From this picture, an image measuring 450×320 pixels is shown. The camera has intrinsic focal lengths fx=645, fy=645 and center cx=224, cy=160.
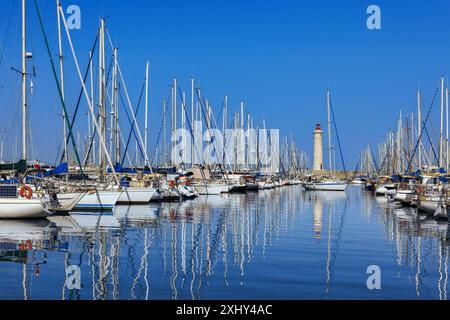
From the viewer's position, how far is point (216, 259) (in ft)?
65.0

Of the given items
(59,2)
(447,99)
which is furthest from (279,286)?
(447,99)

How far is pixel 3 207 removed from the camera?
3094 centimetres

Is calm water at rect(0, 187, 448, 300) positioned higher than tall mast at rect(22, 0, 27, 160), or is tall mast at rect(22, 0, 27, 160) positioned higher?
tall mast at rect(22, 0, 27, 160)

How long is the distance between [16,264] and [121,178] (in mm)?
31073

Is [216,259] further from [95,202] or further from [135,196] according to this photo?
[135,196]

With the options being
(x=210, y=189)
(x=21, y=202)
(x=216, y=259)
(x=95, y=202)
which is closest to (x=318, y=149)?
(x=210, y=189)

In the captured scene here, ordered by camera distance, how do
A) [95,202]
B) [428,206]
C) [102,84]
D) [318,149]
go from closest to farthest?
[95,202] < [428,206] < [102,84] < [318,149]

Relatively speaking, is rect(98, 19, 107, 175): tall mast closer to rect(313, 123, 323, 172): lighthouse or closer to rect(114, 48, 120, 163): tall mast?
rect(114, 48, 120, 163): tall mast

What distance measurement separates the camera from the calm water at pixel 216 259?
579 inches

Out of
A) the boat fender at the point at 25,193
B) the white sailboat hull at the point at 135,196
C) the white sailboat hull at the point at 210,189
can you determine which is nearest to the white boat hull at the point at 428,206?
the white sailboat hull at the point at 135,196

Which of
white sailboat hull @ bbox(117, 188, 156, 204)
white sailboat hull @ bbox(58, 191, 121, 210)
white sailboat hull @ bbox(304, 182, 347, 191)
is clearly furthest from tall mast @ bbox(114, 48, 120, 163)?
white sailboat hull @ bbox(304, 182, 347, 191)

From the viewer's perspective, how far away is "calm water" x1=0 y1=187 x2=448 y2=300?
48.2ft

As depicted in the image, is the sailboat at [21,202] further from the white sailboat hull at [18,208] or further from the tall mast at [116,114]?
the tall mast at [116,114]

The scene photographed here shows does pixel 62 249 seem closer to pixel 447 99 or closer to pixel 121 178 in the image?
pixel 121 178
